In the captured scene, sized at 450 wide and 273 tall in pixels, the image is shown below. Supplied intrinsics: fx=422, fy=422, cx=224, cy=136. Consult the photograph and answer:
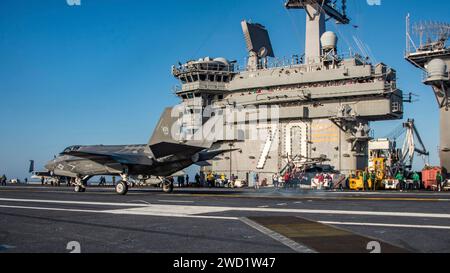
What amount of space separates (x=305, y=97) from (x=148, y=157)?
29.2 m

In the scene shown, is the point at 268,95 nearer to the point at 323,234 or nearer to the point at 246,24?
the point at 246,24

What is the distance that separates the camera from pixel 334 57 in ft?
175

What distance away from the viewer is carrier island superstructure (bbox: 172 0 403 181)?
167ft

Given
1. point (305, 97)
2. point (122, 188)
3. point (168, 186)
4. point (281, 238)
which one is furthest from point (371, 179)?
point (281, 238)

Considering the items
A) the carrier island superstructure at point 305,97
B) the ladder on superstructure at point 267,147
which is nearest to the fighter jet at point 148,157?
the carrier island superstructure at point 305,97

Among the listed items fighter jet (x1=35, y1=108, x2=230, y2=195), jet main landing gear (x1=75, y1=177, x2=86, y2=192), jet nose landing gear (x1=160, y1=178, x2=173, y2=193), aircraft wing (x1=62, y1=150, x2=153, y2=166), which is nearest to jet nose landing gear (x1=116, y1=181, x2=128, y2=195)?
fighter jet (x1=35, y1=108, x2=230, y2=195)

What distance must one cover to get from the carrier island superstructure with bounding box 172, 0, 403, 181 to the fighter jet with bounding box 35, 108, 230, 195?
825 inches

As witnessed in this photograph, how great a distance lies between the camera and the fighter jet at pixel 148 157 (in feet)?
90.2

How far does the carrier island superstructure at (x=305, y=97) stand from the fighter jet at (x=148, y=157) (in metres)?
21.0

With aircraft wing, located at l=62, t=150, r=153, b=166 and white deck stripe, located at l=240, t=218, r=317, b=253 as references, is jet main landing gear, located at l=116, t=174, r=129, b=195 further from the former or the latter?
white deck stripe, located at l=240, t=218, r=317, b=253

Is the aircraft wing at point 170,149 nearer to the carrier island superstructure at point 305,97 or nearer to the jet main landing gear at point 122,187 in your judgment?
the jet main landing gear at point 122,187

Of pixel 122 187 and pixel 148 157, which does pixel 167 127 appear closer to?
pixel 148 157

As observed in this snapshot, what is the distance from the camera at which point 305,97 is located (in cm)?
5325
